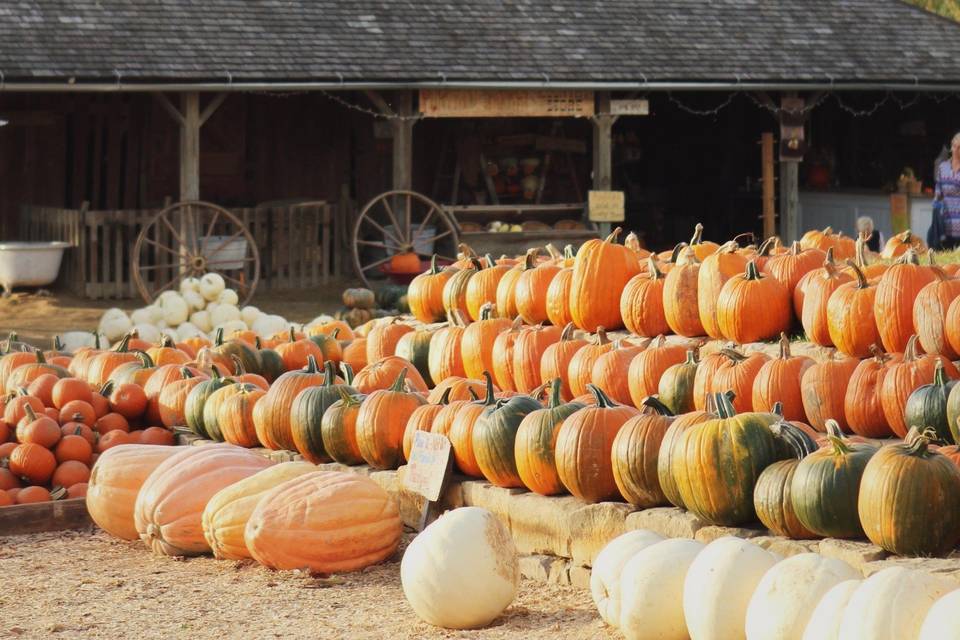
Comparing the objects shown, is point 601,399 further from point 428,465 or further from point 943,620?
point 943,620

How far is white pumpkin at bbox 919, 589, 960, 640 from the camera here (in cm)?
383

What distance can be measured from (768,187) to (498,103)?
13.9 ft

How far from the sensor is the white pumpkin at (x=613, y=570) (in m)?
4.94

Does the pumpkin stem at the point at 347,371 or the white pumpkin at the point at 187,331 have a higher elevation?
the pumpkin stem at the point at 347,371

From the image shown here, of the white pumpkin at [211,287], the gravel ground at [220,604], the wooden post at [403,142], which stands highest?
the wooden post at [403,142]

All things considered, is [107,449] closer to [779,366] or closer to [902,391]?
[779,366]

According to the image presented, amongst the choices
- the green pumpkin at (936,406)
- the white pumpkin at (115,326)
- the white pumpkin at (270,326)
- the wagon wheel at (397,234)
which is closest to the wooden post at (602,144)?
the wagon wheel at (397,234)

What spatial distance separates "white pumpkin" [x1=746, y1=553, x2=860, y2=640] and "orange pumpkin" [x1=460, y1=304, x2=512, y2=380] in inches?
134

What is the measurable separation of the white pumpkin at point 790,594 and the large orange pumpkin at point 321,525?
2.05 metres

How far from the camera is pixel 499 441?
610 cm

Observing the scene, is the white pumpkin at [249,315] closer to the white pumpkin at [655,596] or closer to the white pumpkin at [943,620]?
the white pumpkin at [655,596]

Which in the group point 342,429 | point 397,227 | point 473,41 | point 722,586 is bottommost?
point 722,586

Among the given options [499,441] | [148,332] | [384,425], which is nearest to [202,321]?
[148,332]

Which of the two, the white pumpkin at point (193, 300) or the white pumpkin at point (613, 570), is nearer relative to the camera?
the white pumpkin at point (613, 570)
